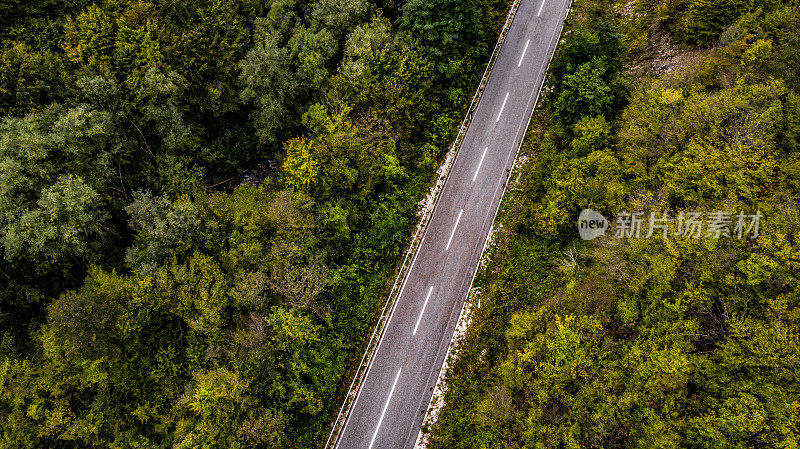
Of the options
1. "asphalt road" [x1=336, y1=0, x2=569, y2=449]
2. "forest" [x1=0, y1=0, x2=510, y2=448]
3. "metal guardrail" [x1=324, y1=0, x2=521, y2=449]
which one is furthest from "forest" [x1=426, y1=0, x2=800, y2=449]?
"forest" [x1=0, y1=0, x2=510, y2=448]

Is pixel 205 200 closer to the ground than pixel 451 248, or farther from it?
farther from it

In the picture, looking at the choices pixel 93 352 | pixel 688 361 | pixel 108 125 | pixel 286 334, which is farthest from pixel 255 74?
pixel 688 361

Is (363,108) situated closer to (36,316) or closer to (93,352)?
(93,352)

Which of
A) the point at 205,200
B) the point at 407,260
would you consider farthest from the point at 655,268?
the point at 205,200

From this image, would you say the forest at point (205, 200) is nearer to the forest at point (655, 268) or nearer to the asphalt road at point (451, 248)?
the asphalt road at point (451, 248)

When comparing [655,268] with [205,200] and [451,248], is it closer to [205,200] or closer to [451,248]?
[451,248]

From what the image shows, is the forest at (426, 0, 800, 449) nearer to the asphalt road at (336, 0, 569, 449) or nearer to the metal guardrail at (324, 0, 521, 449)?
the asphalt road at (336, 0, 569, 449)
